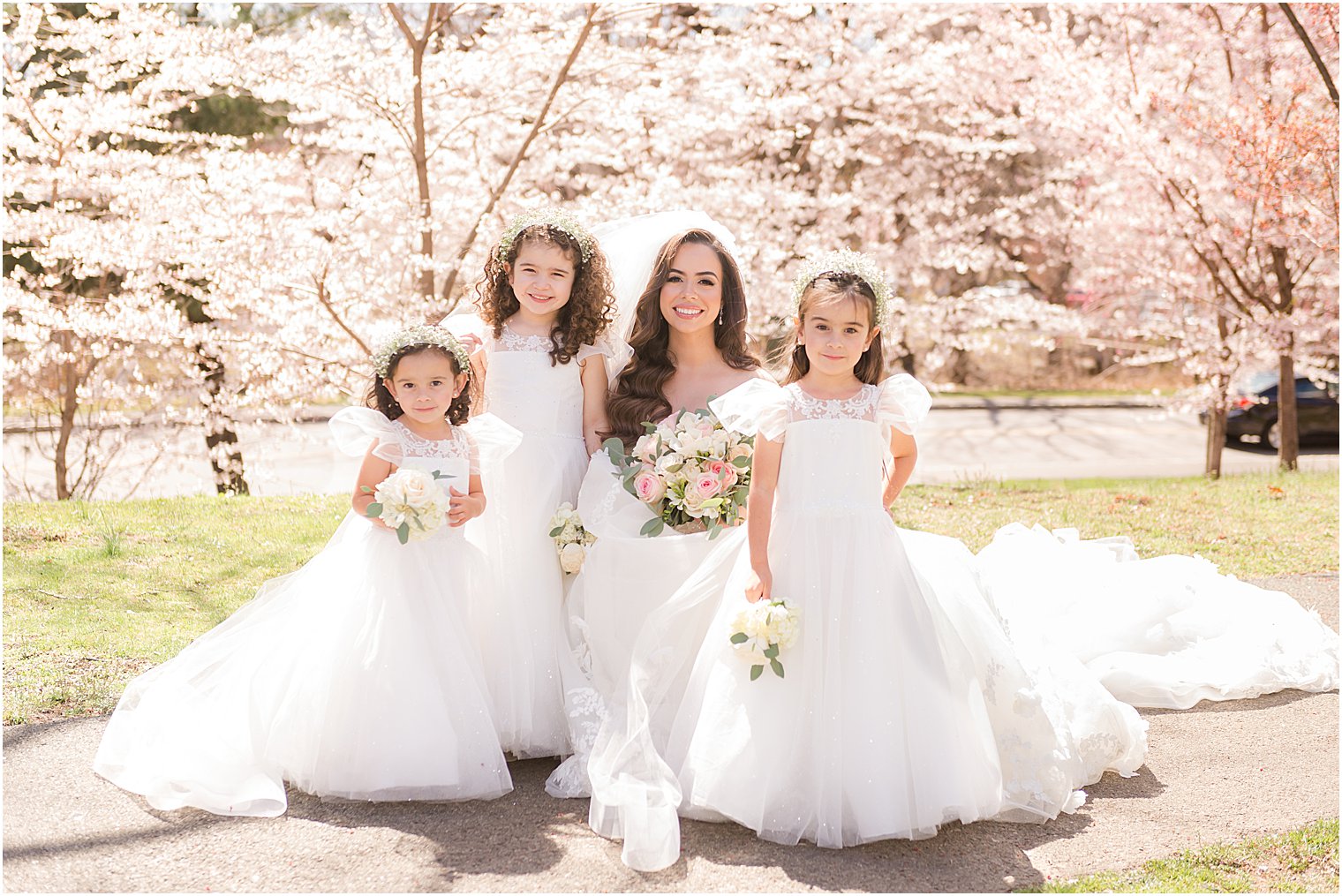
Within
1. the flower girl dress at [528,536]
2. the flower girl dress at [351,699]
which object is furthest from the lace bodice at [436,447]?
the flower girl dress at [528,536]

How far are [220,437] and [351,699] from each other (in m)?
7.79

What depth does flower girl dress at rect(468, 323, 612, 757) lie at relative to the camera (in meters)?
3.69

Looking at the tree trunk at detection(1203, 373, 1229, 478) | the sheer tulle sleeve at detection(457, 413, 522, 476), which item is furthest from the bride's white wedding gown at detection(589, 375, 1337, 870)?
the tree trunk at detection(1203, 373, 1229, 478)

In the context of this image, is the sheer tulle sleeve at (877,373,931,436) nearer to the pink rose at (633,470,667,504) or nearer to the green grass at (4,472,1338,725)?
the pink rose at (633,470,667,504)

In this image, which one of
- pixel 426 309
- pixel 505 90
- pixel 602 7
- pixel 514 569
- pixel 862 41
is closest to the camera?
pixel 514 569

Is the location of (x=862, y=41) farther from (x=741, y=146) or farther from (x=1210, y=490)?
(x=1210, y=490)

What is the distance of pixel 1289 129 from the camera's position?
8320 mm

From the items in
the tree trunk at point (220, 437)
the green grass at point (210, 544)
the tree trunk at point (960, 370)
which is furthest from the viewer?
the tree trunk at point (960, 370)

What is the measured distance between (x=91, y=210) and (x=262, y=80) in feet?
7.50

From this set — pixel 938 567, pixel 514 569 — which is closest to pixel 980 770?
pixel 938 567

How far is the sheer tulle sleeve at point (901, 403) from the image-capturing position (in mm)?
3365

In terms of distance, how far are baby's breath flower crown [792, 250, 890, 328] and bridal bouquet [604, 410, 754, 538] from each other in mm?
542

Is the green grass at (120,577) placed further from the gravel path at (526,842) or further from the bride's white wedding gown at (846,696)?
the bride's white wedding gown at (846,696)

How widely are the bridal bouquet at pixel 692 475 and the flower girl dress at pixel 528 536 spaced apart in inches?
13.8
